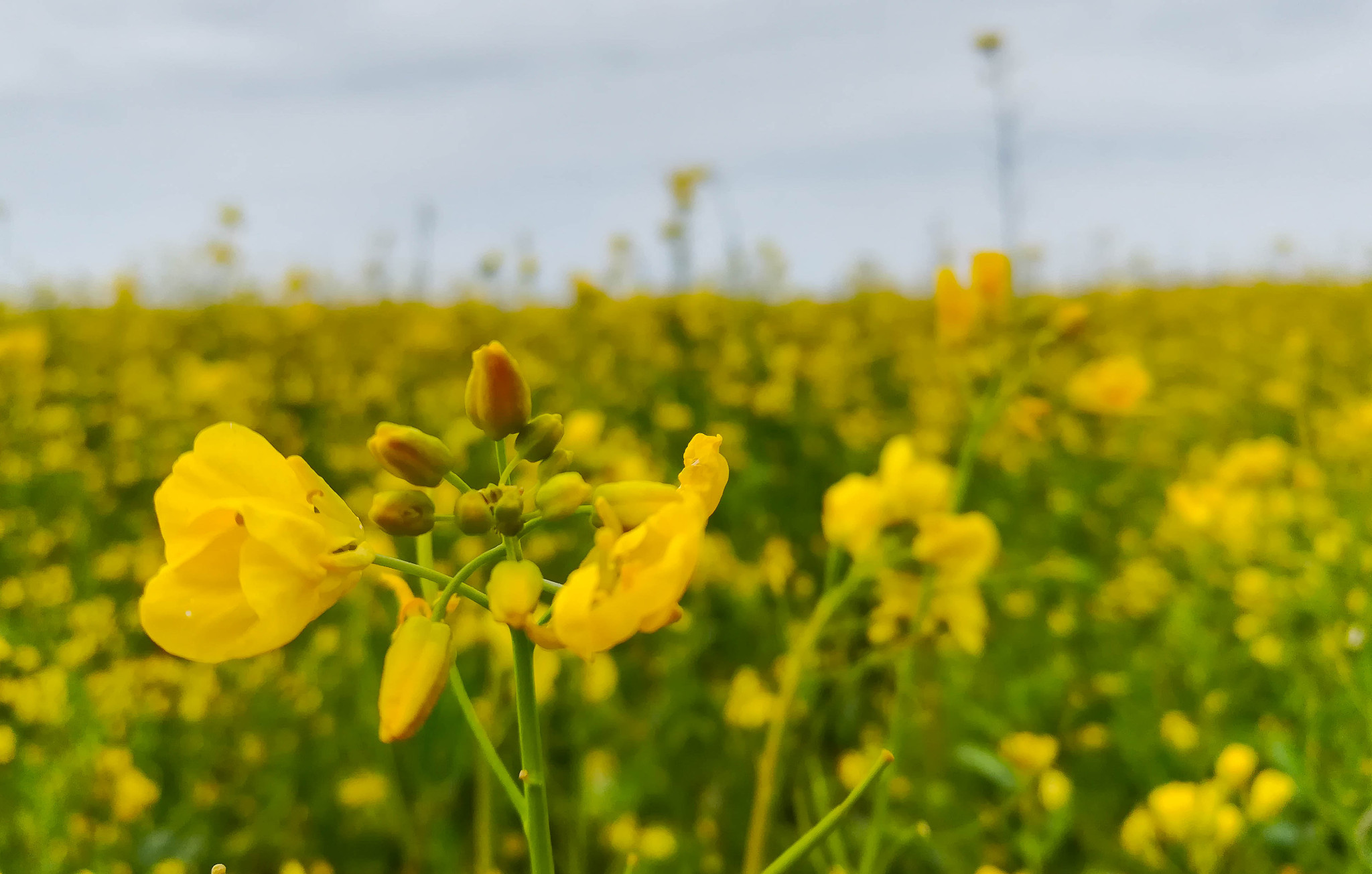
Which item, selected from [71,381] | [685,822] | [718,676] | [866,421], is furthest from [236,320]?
[685,822]

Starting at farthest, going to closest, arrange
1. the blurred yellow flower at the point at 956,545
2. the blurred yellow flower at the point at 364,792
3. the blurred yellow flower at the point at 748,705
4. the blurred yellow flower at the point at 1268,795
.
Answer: the blurred yellow flower at the point at 748,705, the blurred yellow flower at the point at 364,792, the blurred yellow flower at the point at 956,545, the blurred yellow flower at the point at 1268,795

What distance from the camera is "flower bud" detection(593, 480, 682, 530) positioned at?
0.46 meters

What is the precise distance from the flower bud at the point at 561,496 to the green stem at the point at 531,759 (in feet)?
0.21

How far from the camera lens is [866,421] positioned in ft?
11.2

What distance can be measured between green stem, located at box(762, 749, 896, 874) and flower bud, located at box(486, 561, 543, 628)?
18 cm

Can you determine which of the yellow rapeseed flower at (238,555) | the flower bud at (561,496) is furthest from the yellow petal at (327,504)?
the flower bud at (561,496)

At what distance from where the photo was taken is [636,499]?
465 millimetres

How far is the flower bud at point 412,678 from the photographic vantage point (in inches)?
17.9

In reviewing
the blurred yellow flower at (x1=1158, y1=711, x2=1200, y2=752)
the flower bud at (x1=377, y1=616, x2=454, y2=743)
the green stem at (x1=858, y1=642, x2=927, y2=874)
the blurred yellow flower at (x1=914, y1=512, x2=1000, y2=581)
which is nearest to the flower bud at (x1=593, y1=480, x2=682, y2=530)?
the flower bud at (x1=377, y1=616, x2=454, y2=743)

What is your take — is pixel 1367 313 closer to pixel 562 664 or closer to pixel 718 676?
pixel 718 676

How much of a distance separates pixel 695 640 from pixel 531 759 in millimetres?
1505

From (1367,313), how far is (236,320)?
6.94 metres

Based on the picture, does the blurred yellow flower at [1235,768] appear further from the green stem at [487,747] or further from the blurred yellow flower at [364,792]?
the blurred yellow flower at [364,792]

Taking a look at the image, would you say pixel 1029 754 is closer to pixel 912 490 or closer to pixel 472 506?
pixel 912 490
